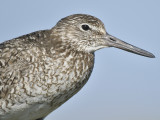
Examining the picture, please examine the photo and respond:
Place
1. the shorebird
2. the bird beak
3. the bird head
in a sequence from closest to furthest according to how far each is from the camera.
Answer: the shorebird → the bird head → the bird beak

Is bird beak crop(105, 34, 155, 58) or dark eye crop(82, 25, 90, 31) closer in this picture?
dark eye crop(82, 25, 90, 31)

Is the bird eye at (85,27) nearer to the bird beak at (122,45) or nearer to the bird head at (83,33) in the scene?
the bird head at (83,33)

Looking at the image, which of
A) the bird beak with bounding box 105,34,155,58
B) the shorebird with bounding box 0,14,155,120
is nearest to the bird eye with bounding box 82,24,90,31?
the shorebird with bounding box 0,14,155,120

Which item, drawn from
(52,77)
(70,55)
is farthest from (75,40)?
(52,77)

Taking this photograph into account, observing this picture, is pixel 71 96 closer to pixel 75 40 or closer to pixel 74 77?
pixel 74 77

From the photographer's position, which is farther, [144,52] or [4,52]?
[144,52]

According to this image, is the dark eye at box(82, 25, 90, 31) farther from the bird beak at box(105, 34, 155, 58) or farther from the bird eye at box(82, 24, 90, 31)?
the bird beak at box(105, 34, 155, 58)

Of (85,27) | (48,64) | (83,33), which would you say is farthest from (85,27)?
(48,64)

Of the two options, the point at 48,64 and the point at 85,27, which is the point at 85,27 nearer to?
the point at 85,27
